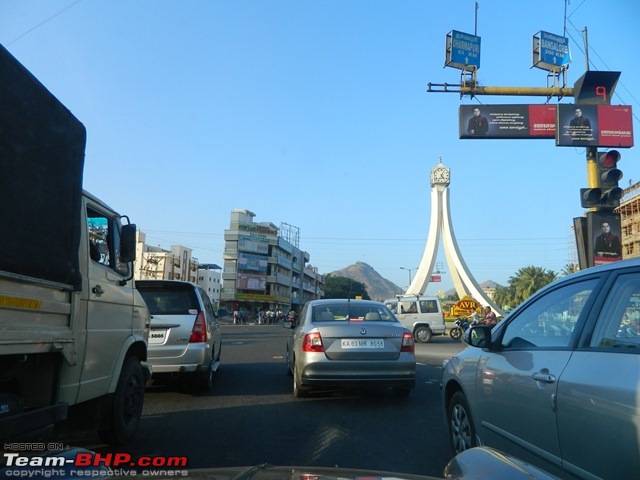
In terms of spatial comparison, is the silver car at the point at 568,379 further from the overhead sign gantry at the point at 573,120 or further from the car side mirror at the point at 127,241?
the overhead sign gantry at the point at 573,120

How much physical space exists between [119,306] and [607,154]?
6.91 m

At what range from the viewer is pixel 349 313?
25.1 ft

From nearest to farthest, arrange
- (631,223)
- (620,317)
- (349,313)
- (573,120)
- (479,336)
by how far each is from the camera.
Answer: (620,317), (479,336), (349,313), (573,120), (631,223)

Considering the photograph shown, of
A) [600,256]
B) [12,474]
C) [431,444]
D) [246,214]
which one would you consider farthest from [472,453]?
[246,214]

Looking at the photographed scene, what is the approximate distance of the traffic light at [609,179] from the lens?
7203 mm

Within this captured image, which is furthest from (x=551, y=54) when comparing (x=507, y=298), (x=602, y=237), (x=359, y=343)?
(x=507, y=298)

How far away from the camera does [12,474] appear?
7.05 ft

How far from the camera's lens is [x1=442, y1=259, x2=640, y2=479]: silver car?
93.3 inches

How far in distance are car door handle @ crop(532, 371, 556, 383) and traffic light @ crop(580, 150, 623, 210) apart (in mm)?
5041

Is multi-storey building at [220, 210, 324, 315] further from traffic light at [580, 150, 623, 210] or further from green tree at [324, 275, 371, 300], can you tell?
traffic light at [580, 150, 623, 210]

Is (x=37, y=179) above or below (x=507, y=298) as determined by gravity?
below

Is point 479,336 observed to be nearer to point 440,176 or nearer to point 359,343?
point 359,343

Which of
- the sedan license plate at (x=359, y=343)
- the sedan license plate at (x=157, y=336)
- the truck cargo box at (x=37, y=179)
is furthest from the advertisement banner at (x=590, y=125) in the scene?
the truck cargo box at (x=37, y=179)

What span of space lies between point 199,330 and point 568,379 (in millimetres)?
5467
